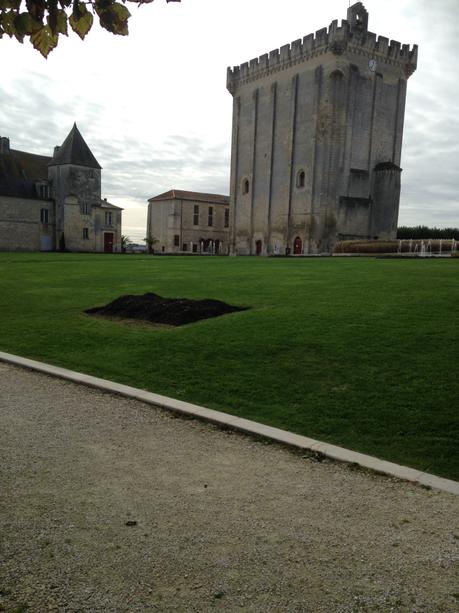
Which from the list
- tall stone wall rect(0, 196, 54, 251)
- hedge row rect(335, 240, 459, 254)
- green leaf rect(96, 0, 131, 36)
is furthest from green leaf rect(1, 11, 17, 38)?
tall stone wall rect(0, 196, 54, 251)

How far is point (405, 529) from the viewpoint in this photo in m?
3.79

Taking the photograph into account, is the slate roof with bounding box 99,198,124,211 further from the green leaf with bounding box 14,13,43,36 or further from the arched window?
the green leaf with bounding box 14,13,43,36

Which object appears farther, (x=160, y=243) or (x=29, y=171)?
(x=160, y=243)

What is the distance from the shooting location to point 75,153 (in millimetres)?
60125

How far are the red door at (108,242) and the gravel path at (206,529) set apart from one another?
60.7 meters

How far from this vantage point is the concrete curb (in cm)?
463

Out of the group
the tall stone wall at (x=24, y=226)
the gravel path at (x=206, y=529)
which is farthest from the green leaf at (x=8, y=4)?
the tall stone wall at (x=24, y=226)

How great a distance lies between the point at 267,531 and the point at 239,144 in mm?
60179

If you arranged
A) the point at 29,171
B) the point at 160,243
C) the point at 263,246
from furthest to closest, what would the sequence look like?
1. the point at 160,243
2. the point at 29,171
3. the point at 263,246

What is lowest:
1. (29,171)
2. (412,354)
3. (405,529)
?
(405,529)

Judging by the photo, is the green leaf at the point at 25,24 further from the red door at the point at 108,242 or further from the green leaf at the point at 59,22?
the red door at the point at 108,242

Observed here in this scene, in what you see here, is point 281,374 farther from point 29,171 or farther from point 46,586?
point 29,171

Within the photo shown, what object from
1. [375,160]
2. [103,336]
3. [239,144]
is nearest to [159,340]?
[103,336]

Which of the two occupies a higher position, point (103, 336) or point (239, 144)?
point (239, 144)
